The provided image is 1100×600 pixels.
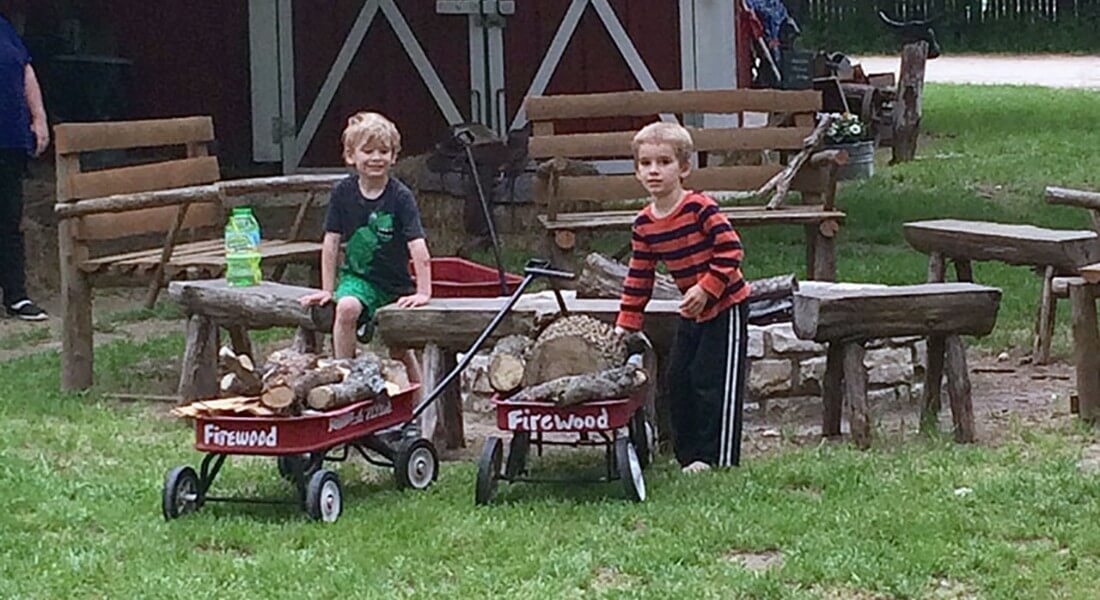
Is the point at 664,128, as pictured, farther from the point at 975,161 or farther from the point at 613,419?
the point at 975,161

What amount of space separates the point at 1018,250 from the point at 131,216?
3924 millimetres

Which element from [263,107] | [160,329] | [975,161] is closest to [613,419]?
[160,329]

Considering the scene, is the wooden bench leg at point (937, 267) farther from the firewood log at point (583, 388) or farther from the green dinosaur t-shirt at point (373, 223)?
the firewood log at point (583, 388)

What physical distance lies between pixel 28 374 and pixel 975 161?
1009 centimetres

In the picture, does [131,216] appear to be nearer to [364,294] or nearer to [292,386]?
[364,294]

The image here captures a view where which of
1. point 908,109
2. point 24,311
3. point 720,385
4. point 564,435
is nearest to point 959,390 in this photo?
point 720,385

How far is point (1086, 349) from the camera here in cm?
750

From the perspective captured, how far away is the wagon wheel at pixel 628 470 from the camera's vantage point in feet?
20.3

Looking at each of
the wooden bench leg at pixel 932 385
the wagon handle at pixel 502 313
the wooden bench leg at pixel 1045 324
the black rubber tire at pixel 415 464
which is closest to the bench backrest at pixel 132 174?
the wagon handle at pixel 502 313

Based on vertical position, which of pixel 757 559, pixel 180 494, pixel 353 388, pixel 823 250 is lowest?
pixel 757 559

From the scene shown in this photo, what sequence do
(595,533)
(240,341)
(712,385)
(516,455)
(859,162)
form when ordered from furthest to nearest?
(859,162), (240,341), (712,385), (516,455), (595,533)

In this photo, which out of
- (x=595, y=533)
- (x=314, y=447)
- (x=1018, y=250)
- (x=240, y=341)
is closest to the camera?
(x=595, y=533)

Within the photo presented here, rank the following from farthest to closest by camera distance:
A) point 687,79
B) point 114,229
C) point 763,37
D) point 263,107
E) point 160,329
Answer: point 763,37, point 263,107, point 687,79, point 160,329, point 114,229

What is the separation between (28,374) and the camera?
9.09m
